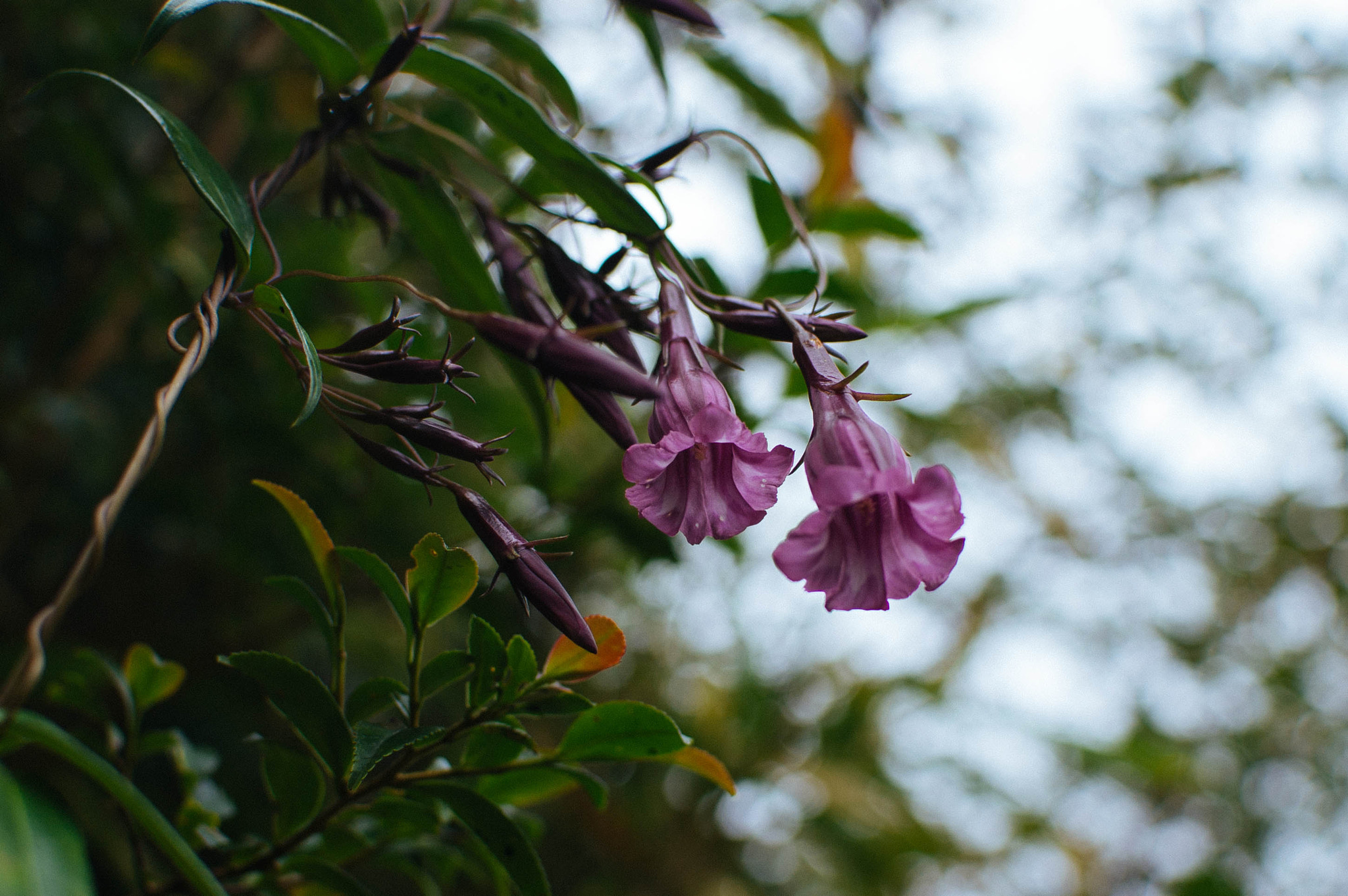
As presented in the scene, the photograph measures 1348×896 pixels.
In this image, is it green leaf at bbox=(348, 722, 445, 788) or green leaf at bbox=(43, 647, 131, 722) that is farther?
green leaf at bbox=(43, 647, 131, 722)

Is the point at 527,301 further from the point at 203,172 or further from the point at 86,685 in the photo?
the point at 86,685

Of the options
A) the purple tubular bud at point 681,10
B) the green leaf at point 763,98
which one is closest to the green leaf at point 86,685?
the purple tubular bud at point 681,10

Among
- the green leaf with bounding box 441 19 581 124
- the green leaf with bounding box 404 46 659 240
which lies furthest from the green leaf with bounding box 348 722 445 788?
the green leaf with bounding box 441 19 581 124

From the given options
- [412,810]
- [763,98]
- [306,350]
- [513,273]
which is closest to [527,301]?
[513,273]

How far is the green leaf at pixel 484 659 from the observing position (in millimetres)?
319

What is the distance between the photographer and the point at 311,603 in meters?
0.36

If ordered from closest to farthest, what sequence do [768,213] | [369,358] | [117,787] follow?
[117,787]
[369,358]
[768,213]

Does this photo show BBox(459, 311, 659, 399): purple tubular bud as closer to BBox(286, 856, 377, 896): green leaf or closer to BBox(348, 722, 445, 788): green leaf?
BBox(348, 722, 445, 788): green leaf

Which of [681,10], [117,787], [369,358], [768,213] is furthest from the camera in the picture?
[768,213]

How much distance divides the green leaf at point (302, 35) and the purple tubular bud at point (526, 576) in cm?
19

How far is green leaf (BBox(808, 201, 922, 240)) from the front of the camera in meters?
0.61

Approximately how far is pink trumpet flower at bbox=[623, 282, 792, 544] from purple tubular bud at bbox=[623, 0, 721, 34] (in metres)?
0.18

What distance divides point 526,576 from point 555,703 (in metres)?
0.06

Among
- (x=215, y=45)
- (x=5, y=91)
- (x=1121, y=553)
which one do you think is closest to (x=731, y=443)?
(x=5, y=91)
